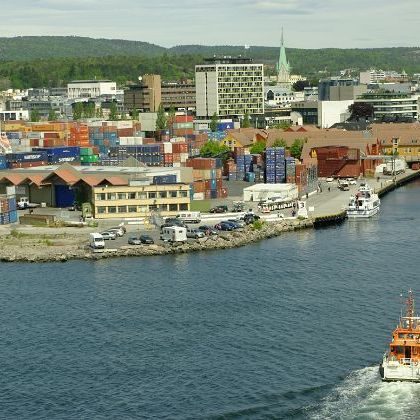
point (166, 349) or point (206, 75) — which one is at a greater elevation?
point (206, 75)

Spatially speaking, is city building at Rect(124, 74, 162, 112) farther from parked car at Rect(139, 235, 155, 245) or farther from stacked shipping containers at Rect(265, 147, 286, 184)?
parked car at Rect(139, 235, 155, 245)

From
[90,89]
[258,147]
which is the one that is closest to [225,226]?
[258,147]

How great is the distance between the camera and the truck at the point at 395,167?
32.7 metres

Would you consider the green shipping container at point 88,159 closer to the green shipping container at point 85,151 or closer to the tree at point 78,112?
the green shipping container at point 85,151

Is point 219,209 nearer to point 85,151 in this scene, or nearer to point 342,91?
point 85,151

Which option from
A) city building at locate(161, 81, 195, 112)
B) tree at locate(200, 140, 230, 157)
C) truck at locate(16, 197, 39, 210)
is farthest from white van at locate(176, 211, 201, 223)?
city building at locate(161, 81, 195, 112)

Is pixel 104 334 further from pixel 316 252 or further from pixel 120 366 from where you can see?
pixel 316 252

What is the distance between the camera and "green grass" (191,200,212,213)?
23.7 metres

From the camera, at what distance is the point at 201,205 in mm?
24266

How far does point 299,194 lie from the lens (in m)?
26.4

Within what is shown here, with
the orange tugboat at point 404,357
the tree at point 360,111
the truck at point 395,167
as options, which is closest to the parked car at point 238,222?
the orange tugboat at point 404,357

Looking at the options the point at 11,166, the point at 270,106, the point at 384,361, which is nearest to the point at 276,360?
the point at 384,361

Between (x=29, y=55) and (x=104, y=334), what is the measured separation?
361 feet

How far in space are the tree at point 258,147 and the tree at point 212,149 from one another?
2.51 feet
